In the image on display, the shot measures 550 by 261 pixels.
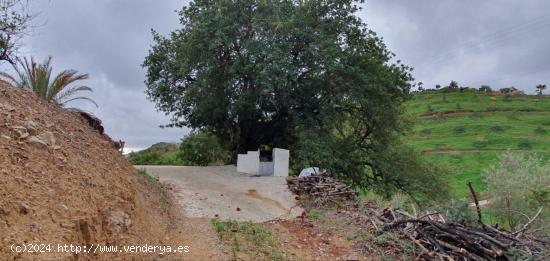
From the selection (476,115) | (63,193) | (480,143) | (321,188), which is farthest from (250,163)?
(476,115)

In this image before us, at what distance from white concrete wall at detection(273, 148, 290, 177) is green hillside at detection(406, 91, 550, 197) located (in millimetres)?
14354

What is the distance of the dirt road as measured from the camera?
820cm

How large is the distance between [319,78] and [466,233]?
8039mm

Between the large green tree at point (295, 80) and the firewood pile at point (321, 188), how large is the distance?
2.12 meters

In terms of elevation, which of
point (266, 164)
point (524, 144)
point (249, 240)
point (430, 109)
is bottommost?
point (249, 240)

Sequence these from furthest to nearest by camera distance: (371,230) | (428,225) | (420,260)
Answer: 1. (371,230)
2. (428,225)
3. (420,260)

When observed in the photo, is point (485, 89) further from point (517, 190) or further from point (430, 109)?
point (517, 190)

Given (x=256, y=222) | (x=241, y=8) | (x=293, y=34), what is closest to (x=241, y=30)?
(x=241, y=8)

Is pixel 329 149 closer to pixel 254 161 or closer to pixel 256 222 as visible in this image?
pixel 254 161

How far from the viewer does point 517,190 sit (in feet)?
41.7

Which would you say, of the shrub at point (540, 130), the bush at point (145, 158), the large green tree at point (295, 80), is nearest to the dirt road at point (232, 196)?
the large green tree at point (295, 80)

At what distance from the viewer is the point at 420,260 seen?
6.26m

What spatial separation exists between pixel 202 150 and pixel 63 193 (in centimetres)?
1481

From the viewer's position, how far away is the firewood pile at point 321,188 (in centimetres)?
959
